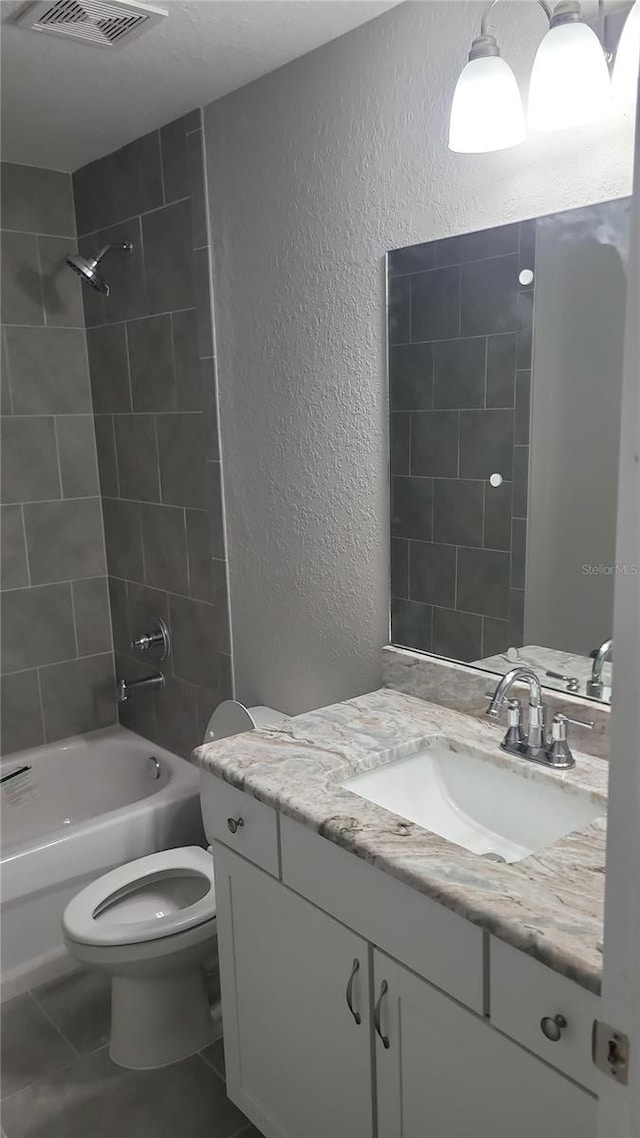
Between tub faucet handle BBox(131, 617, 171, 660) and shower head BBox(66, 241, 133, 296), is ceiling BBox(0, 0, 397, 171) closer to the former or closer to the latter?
shower head BBox(66, 241, 133, 296)

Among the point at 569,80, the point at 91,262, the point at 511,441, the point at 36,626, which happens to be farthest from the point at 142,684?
the point at 569,80

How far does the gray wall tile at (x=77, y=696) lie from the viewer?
3.14 meters

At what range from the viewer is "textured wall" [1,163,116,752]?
9.48ft

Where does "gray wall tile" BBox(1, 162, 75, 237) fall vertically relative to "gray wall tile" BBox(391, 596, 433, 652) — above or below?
above

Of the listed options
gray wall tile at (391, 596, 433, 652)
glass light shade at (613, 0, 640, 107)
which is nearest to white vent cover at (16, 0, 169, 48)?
glass light shade at (613, 0, 640, 107)

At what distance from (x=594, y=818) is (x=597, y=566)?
0.45 meters

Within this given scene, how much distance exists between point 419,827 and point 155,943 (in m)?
0.94

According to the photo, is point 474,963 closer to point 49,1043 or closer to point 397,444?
point 397,444

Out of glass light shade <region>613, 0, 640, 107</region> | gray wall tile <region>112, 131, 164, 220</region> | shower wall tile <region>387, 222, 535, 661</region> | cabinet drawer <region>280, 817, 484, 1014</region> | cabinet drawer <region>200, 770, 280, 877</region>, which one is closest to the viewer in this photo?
cabinet drawer <region>280, 817, 484, 1014</region>

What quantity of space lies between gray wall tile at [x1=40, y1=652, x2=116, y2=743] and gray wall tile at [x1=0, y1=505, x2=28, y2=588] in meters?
0.36

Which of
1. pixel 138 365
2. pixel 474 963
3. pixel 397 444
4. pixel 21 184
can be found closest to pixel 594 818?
pixel 474 963

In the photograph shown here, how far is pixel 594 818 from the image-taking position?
4.67 ft

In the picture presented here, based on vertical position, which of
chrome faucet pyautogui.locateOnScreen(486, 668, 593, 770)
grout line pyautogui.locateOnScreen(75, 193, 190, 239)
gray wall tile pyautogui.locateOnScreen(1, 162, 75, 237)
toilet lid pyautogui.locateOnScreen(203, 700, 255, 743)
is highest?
gray wall tile pyautogui.locateOnScreen(1, 162, 75, 237)

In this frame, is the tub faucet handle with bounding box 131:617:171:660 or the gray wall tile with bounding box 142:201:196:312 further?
the tub faucet handle with bounding box 131:617:171:660
